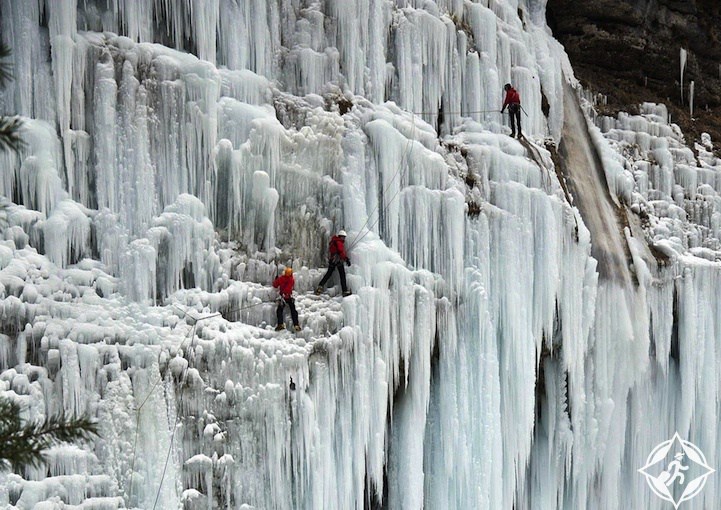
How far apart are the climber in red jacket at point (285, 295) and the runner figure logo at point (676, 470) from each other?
7818 mm

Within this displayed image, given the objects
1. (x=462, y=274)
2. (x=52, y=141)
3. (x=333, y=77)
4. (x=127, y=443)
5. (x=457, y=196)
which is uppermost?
(x=333, y=77)

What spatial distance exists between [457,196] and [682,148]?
22.6ft

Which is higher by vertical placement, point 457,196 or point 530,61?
point 530,61

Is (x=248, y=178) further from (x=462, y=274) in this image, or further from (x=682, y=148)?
(x=682, y=148)

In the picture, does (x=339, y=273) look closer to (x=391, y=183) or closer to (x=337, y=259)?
(x=337, y=259)

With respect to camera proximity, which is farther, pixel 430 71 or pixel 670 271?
pixel 670 271

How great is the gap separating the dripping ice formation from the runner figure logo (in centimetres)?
30

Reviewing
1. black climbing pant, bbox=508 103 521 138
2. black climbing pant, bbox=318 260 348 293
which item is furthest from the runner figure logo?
black climbing pant, bbox=318 260 348 293

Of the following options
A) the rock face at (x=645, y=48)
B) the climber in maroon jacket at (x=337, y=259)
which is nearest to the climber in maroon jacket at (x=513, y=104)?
the climber in maroon jacket at (x=337, y=259)

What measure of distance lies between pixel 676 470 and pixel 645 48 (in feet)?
26.0

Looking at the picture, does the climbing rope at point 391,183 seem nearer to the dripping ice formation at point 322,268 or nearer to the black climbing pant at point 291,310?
the dripping ice formation at point 322,268

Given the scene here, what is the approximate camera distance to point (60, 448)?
810cm

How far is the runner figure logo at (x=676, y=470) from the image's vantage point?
1462 centimetres

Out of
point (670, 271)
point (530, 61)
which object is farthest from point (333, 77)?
point (670, 271)
